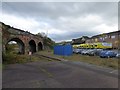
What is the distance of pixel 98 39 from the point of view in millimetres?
88312

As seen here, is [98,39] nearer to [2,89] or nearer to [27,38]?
[27,38]

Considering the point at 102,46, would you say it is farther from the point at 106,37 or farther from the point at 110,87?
the point at 110,87

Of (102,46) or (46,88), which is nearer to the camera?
(46,88)

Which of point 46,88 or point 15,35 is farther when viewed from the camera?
point 15,35

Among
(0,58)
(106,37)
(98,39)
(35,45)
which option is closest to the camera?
(0,58)

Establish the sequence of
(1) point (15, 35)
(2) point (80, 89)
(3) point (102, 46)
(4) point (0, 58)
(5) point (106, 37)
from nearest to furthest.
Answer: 1. (2) point (80, 89)
2. (4) point (0, 58)
3. (1) point (15, 35)
4. (3) point (102, 46)
5. (5) point (106, 37)

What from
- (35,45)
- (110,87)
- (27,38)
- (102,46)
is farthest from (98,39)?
(110,87)

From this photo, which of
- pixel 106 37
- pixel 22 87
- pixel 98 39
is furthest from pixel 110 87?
pixel 98 39

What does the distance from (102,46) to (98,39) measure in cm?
2938

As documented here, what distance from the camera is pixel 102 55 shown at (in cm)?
3259

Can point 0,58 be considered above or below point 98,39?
below

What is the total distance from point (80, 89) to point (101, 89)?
1.19 meters

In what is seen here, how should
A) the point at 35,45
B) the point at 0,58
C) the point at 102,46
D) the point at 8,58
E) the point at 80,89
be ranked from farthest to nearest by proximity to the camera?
the point at 35,45 < the point at 102,46 < the point at 8,58 < the point at 0,58 < the point at 80,89

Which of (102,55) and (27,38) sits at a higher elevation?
(27,38)
